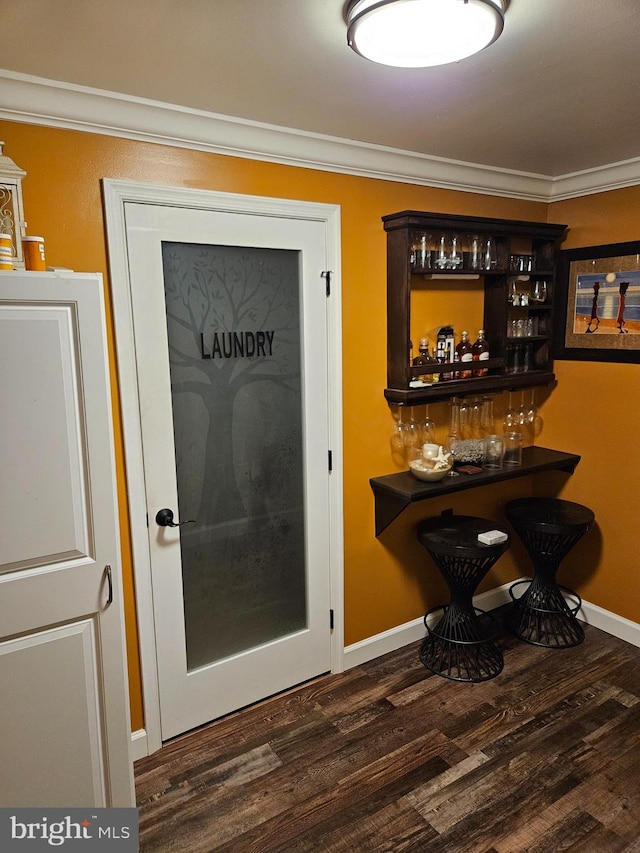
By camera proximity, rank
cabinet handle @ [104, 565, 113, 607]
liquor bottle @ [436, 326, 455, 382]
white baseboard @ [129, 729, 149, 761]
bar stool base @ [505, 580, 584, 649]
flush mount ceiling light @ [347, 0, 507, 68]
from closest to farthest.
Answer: flush mount ceiling light @ [347, 0, 507, 68] < cabinet handle @ [104, 565, 113, 607] < white baseboard @ [129, 729, 149, 761] < liquor bottle @ [436, 326, 455, 382] < bar stool base @ [505, 580, 584, 649]

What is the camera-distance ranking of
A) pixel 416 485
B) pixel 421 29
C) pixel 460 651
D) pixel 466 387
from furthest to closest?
pixel 460 651 → pixel 466 387 → pixel 416 485 → pixel 421 29

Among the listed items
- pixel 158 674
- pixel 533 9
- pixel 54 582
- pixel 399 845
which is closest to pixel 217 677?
pixel 158 674

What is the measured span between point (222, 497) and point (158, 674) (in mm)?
759

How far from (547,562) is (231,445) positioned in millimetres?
1878

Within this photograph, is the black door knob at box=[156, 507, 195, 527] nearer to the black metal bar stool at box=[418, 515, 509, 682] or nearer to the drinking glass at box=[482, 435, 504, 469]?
the black metal bar stool at box=[418, 515, 509, 682]

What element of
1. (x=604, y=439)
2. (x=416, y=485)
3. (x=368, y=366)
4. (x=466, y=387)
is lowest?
(x=416, y=485)

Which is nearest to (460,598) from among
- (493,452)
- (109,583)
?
(493,452)

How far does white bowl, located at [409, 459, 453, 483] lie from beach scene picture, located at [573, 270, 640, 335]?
116 cm

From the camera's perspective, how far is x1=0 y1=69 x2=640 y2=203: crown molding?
182 centimetres

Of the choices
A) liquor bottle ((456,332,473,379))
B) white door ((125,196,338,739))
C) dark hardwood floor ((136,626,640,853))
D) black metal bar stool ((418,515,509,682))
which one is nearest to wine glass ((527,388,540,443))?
liquor bottle ((456,332,473,379))

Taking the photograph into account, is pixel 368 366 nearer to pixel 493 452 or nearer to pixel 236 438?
pixel 236 438

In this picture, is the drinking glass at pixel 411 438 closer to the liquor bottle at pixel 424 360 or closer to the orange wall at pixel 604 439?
the liquor bottle at pixel 424 360

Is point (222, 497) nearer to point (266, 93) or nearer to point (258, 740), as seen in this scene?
point (258, 740)

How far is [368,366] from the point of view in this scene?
2760mm
